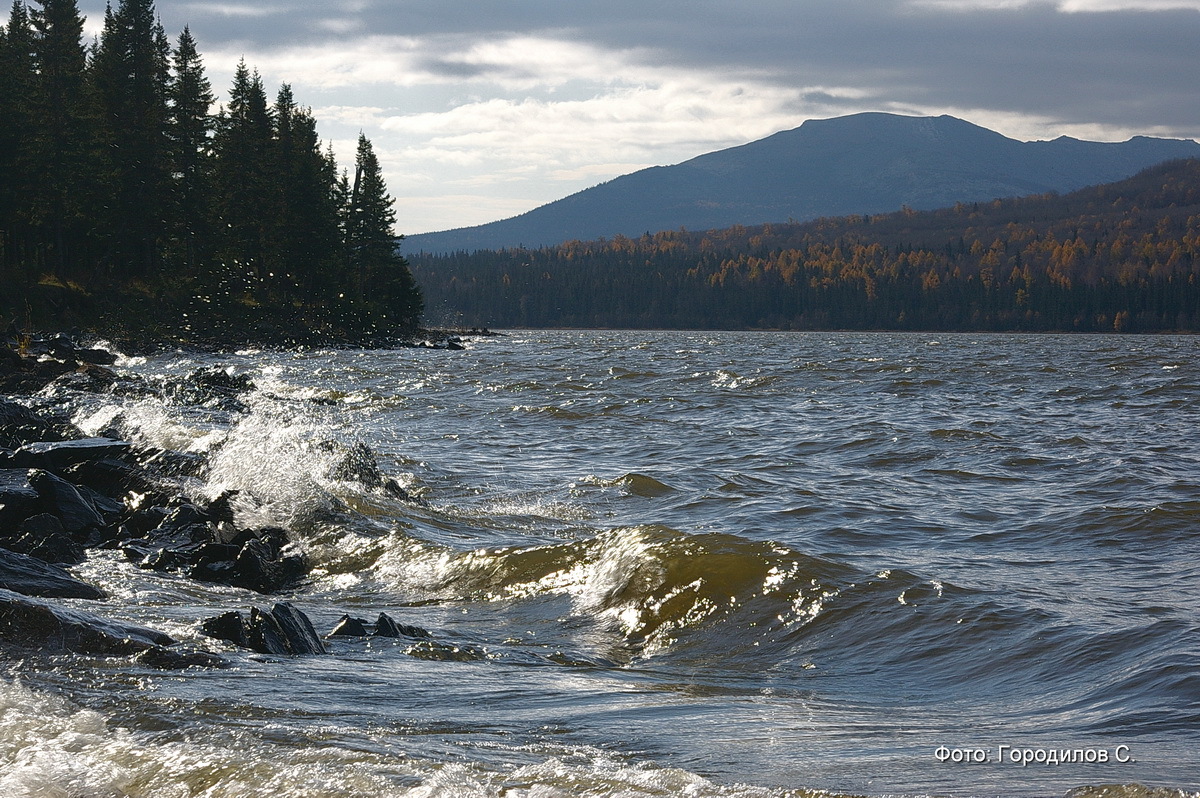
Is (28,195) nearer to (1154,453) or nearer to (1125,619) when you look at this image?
(1154,453)

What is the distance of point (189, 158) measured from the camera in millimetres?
58625

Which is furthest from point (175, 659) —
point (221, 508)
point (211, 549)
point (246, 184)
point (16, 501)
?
point (246, 184)

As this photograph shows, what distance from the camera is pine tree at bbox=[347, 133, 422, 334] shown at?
74062mm

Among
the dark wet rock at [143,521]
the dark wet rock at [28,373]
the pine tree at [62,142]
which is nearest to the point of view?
the dark wet rock at [143,521]

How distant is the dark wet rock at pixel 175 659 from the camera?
6.18 meters

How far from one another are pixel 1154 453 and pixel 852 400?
12725mm

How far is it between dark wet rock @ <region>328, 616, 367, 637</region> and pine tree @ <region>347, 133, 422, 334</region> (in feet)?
216

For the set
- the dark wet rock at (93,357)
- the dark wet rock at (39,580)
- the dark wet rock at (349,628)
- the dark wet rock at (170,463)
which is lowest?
the dark wet rock at (349,628)

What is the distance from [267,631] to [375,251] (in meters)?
70.3

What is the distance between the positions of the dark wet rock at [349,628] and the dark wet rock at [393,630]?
121mm

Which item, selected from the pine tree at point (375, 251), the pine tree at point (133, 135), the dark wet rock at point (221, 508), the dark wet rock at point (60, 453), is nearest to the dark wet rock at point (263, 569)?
the dark wet rock at point (221, 508)

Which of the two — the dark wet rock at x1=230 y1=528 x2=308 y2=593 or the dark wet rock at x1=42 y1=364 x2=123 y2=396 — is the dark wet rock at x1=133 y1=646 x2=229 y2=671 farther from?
the dark wet rock at x1=42 y1=364 x2=123 y2=396

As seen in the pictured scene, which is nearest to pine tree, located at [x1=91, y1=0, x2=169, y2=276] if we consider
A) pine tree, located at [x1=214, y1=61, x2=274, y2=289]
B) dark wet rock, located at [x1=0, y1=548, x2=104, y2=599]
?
pine tree, located at [x1=214, y1=61, x2=274, y2=289]

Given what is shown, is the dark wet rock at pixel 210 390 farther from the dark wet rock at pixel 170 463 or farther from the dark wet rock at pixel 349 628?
the dark wet rock at pixel 349 628
